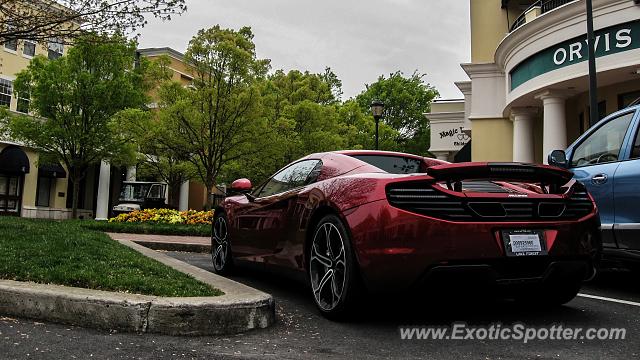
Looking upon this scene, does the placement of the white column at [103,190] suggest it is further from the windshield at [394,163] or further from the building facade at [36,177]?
the windshield at [394,163]

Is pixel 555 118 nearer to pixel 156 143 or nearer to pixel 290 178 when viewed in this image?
pixel 156 143

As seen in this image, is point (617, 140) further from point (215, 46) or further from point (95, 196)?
point (95, 196)

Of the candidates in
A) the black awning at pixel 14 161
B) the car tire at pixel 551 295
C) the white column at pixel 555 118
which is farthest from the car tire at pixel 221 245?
the black awning at pixel 14 161

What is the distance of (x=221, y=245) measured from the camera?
6227mm

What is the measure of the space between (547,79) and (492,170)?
542 inches

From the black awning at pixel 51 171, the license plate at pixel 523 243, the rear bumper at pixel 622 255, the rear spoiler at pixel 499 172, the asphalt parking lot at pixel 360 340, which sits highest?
the black awning at pixel 51 171

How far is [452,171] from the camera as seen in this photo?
11.6 ft

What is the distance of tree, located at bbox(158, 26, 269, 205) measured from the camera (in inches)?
681

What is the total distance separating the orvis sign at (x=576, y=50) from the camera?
540 inches

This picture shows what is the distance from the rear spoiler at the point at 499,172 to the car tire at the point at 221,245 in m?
3.09

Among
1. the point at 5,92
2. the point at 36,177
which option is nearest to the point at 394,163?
the point at 5,92

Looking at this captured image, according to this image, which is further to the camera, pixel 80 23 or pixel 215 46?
pixel 215 46

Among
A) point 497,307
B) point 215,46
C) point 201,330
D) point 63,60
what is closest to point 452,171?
point 497,307

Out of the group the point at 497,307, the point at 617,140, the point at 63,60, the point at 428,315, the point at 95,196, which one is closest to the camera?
the point at 428,315
